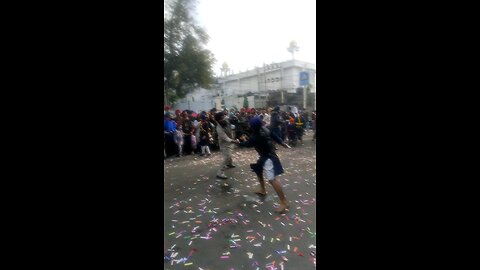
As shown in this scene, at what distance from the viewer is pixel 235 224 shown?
11.3 ft

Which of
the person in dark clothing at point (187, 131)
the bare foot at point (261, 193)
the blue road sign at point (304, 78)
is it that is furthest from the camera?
the blue road sign at point (304, 78)

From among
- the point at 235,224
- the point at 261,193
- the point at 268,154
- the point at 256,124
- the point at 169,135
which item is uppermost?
the point at 256,124

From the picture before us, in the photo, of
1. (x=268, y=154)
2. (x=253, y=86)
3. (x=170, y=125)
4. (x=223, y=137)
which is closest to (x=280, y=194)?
(x=268, y=154)

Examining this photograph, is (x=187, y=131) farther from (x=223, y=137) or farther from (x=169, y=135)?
(x=223, y=137)

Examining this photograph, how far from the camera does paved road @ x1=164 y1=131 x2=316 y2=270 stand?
8.87 ft

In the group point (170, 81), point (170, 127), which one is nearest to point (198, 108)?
point (170, 81)

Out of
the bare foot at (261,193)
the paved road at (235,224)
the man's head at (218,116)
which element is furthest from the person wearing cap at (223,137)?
the bare foot at (261,193)

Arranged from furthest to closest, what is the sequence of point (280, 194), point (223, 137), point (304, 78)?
point (304, 78), point (223, 137), point (280, 194)

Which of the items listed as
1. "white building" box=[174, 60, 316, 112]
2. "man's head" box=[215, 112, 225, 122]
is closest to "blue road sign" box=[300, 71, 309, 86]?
"white building" box=[174, 60, 316, 112]

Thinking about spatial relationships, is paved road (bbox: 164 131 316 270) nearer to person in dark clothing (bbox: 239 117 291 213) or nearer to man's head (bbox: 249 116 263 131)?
person in dark clothing (bbox: 239 117 291 213)

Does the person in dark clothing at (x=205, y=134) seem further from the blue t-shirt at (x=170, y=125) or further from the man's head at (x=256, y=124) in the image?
the man's head at (x=256, y=124)

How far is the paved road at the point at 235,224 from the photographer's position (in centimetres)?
271

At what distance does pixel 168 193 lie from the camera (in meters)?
4.85

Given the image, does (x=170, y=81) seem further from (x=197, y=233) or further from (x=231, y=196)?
(x=197, y=233)
